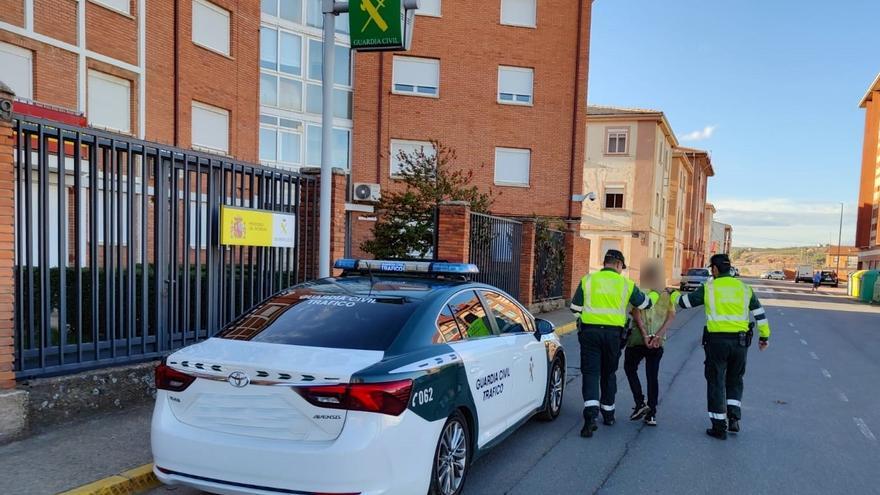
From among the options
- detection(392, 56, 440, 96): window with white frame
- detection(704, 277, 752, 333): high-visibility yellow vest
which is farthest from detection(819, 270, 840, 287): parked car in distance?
detection(704, 277, 752, 333): high-visibility yellow vest

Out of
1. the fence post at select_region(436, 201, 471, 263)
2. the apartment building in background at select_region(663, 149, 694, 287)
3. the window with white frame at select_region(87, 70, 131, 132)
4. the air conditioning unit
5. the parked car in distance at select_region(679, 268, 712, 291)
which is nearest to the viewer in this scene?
the fence post at select_region(436, 201, 471, 263)

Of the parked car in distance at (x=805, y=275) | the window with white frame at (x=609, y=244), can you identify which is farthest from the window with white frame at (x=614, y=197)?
the parked car in distance at (x=805, y=275)

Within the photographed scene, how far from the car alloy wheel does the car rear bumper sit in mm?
184

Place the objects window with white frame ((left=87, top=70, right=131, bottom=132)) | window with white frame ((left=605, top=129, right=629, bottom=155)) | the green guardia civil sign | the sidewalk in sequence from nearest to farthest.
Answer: the sidewalk → the green guardia civil sign → window with white frame ((left=87, top=70, right=131, bottom=132)) → window with white frame ((left=605, top=129, right=629, bottom=155))

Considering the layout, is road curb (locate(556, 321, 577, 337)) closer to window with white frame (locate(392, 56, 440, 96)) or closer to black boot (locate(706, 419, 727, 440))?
black boot (locate(706, 419, 727, 440))

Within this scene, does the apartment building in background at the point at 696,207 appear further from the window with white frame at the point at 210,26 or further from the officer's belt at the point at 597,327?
the officer's belt at the point at 597,327

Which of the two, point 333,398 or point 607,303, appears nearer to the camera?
point 333,398

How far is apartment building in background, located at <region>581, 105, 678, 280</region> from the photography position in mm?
34062

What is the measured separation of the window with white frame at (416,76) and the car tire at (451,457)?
66.7 ft

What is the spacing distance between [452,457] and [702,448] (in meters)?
2.80

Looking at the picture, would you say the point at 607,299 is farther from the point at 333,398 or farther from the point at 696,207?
the point at 696,207

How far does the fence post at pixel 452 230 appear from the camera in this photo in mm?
11227

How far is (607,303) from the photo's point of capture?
5602mm

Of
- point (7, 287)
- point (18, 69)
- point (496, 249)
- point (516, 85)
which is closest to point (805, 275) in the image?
point (516, 85)
